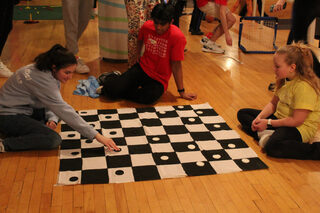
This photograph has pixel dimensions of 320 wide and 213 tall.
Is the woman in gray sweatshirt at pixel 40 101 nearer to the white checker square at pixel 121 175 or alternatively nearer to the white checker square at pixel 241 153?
the white checker square at pixel 121 175

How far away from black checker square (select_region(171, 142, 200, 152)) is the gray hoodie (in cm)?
44

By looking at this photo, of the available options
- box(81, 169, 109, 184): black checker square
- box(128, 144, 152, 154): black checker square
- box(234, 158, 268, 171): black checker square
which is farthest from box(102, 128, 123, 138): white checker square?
box(234, 158, 268, 171): black checker square

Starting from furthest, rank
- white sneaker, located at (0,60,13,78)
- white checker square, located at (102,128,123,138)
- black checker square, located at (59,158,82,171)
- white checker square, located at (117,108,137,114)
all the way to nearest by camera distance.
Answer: white sneaker, located at (0,60,13,78) → white checker square, located at (117,108,137,114) → white checker square, located at (102,128,123,138) → black checker square, located at (59,158,82,171)

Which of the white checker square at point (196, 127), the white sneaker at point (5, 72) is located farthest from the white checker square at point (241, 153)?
the white sneaker at point (5, 72)

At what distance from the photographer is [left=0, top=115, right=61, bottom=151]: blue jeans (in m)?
1.87

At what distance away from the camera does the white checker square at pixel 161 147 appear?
196cm

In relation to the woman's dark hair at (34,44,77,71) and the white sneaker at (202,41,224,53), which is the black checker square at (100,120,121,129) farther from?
the white sneaker at (202,41,224,53)

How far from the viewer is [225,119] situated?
2367 millimetres

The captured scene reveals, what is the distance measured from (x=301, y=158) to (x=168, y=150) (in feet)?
2.29

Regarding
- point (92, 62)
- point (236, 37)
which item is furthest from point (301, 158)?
point (236, 37)

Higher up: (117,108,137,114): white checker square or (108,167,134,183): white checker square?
(117,108,137,114): white checker square

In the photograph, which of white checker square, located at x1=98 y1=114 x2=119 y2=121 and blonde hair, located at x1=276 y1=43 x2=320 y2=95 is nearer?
blonde hair, located at x1=276 y1=43 x2=320 y2=95

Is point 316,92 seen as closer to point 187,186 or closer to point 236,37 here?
point 187,186

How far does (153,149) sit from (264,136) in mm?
604
